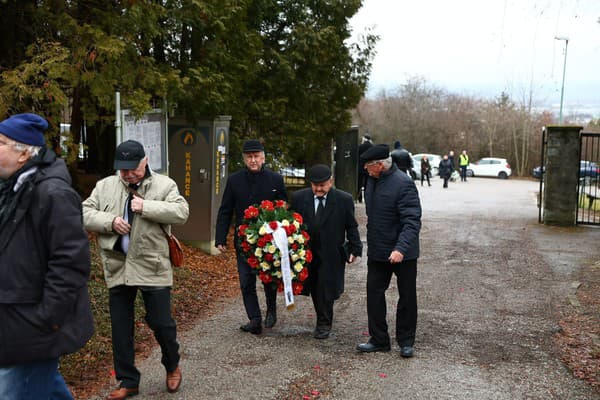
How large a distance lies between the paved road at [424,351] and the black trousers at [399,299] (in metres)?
0.21

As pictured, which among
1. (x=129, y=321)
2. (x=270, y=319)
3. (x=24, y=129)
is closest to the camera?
(x=24, y=129)

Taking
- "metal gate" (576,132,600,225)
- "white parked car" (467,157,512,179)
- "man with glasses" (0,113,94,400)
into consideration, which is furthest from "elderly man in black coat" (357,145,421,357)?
"white parked car" (467,157,512,179)

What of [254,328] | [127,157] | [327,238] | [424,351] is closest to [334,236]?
[327,238]

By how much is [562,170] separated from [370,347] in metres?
11.2

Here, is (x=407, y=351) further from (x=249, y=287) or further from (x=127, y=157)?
(x=127, y=157)

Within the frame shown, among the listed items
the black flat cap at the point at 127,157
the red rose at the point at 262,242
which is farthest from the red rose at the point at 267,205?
the black flat cap at the point at 127,157

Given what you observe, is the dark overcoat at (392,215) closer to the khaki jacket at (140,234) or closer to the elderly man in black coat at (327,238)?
the elderly man in black coat at (327,238)

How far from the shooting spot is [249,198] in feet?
24.9

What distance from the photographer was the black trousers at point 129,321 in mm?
5453

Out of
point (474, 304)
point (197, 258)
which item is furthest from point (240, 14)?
point (474, 304)

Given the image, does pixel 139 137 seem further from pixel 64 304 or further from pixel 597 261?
pixel 597 261

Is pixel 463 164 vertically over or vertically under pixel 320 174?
under

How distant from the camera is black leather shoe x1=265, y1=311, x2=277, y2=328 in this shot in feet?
25.6

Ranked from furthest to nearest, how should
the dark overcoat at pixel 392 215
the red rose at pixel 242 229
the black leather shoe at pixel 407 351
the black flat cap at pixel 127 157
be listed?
the red rose at pixel 242 229 < the black leather shoe at pixel 407 351 < the dark overcoat at pixel 392 215 < the black flat cap at pixel 127 157
